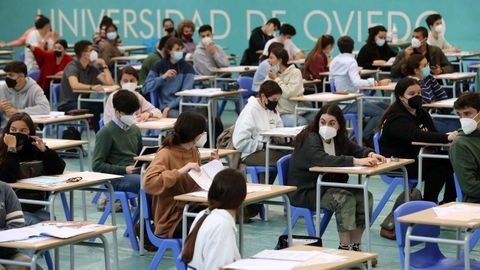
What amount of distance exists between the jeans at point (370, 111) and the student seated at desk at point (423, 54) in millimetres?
1256

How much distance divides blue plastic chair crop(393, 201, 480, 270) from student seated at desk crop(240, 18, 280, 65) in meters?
10.5

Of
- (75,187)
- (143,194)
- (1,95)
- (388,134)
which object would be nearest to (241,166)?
(388,134)

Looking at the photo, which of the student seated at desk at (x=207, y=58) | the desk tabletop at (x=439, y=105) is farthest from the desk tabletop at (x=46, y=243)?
the student seated at desk at (x=207, y=58)

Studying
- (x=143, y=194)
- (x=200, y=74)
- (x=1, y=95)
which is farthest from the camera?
(x=200, y=74)

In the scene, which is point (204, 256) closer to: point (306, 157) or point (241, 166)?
point (306, 157)

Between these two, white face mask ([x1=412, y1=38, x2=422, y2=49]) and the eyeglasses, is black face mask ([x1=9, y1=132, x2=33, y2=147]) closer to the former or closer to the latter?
the eyeglasses

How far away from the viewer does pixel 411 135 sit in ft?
27.2

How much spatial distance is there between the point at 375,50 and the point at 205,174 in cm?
863

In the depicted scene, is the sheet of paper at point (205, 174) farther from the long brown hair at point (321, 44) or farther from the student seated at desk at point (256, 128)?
the long brown hair at point (321, 44)

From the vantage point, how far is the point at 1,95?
1065 centimetres

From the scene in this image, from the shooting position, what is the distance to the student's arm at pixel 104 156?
7.91 m

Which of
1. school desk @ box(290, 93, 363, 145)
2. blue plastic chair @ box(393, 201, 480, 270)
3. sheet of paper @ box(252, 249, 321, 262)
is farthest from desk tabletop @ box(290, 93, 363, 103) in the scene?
sheet of paper @ box(252, 249, 321, 262)

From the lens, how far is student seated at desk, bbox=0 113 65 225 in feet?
22.4

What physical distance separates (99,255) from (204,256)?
112 inches
